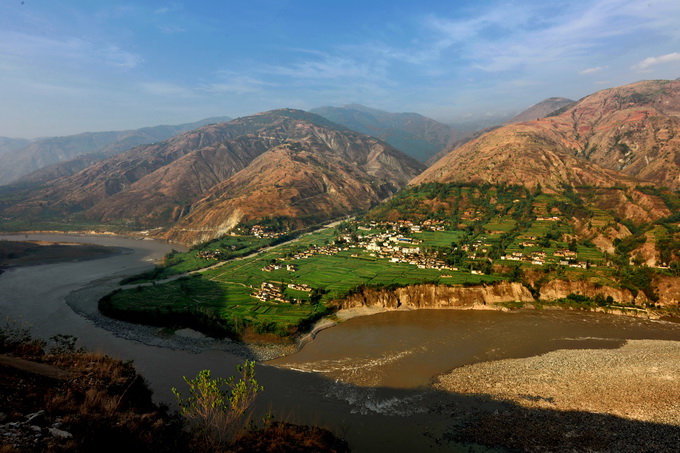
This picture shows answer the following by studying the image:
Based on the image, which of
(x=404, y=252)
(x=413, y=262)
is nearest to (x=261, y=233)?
(x=404, y=252)

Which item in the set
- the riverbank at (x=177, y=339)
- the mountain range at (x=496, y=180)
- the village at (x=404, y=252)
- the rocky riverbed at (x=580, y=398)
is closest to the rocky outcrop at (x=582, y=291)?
the village at (x=404, y=252)

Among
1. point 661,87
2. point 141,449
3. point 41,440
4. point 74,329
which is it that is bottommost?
Answer: point 74,329

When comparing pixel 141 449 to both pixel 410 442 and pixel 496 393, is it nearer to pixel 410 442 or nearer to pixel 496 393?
pixel 410 442

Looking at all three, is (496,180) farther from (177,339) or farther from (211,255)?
(177,339)

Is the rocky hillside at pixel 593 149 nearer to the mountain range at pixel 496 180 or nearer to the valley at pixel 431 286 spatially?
the mountain range at pixel 496 180

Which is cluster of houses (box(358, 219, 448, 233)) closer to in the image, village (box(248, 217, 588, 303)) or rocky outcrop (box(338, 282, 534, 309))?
village (box(248, 217, 588, 303))

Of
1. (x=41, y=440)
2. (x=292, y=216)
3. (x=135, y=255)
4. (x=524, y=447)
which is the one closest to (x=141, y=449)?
(x=41, y=440)
